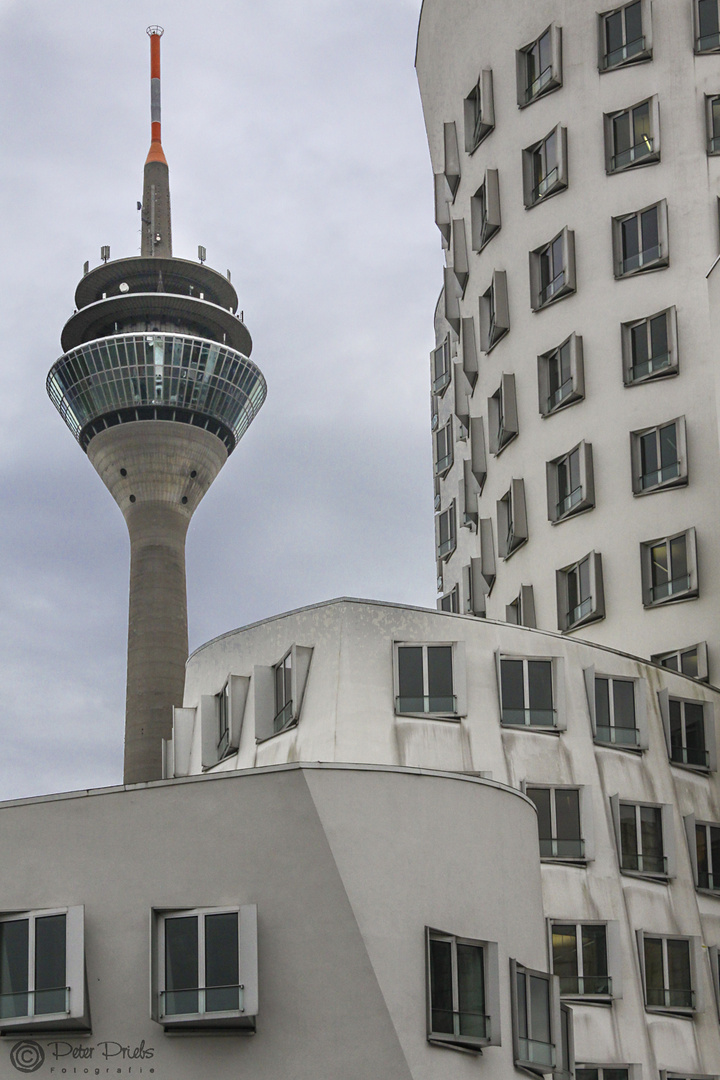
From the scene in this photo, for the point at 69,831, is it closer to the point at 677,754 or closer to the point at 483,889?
the point at 483,889

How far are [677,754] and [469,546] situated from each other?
1716 centimetres

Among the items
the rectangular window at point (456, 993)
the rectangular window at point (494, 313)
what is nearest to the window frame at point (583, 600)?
the rectangular window at point (494, 313)

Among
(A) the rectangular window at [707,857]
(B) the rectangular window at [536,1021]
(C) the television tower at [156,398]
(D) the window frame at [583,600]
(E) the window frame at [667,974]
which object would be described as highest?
(C) the television tower at [156,398]

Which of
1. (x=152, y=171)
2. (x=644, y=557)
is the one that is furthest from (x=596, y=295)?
(x=152, y=171)

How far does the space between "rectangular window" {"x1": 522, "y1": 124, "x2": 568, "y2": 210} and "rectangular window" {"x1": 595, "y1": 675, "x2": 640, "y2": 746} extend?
49.2ft

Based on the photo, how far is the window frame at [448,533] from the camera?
54938 millimetres

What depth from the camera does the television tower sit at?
3969 inches

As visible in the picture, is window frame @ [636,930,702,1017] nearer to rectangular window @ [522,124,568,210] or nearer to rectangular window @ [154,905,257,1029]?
rectangular window @ [154,905,257,1029]

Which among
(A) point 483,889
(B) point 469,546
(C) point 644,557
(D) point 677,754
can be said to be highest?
(B) point 469,546

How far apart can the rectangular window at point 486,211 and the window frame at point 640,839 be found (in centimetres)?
1851

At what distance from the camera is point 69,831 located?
23.2 m

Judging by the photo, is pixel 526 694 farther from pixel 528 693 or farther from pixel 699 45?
pixel 699 45

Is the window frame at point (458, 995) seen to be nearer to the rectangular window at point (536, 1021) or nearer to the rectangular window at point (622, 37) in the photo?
the rectangular window at point (536, 1021)

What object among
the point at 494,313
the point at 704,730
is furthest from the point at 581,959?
the point at 494,313
